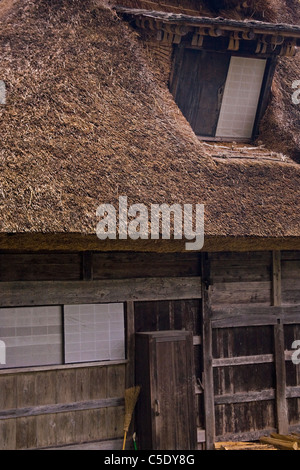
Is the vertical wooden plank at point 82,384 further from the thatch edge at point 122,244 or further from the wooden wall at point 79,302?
the thatch edge at point 122,244

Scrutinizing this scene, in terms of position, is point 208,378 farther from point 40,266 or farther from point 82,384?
point 40,266

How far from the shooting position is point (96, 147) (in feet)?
26.4

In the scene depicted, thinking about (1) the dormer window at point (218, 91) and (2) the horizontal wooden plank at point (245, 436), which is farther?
(1) the dormer window at point (218, 91)

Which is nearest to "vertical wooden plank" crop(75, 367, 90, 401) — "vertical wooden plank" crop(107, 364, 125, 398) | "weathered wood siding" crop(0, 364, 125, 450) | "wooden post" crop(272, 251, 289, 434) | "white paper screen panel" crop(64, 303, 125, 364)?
"weathered wood siding" crop(0, 364, 125, 450)

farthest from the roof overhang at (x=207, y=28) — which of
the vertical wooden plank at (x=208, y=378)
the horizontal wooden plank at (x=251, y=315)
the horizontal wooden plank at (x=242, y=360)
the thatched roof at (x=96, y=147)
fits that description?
the horizontal wooden plank at (x=242, y=360)

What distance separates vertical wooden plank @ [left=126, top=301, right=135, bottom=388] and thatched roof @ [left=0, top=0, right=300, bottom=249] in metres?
1.50

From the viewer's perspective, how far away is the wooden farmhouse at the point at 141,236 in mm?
7816

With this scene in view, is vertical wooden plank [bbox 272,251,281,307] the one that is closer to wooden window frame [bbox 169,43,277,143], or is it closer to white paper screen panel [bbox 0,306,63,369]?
wooden window frame [bbox 169,43,277,143]

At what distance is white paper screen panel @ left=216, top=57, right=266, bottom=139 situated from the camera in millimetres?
10172

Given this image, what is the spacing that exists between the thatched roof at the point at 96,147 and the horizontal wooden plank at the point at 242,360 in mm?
1829

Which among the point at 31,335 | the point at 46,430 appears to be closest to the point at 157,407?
the point at 46,430

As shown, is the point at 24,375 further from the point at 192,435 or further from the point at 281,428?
the point at 281,428

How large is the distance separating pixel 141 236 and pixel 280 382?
357 cm
